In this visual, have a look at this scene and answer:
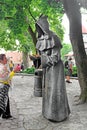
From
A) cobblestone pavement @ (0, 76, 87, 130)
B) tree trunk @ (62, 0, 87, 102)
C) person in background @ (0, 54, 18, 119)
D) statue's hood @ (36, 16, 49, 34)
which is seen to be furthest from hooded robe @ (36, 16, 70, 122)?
tree trunk @ (62, 0, 87, 102)

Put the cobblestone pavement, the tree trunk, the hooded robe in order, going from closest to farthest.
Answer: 1. the cobblestone pavement
2. the hooded robe
3. the tree trunk

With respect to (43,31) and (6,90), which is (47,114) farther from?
(43,31)

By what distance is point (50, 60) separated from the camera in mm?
6574

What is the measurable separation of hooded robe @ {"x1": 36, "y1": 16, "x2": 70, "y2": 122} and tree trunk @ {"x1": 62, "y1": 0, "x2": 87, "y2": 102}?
2726 millimetres

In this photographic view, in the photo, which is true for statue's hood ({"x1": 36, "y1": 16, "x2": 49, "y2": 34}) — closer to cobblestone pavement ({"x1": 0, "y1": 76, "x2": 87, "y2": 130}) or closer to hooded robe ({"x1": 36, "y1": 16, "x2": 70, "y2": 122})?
hooded robe ({"x1": 36, "y1": 16, "x2": 70, "y2": 122})

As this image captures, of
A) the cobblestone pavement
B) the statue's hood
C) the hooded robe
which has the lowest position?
the cobblestone pavement

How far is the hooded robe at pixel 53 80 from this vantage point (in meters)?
6.57

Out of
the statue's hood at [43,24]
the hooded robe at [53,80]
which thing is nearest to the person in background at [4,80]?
the hooded robe at [53,80]

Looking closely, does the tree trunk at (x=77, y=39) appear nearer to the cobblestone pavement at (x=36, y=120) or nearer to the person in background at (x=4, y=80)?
the cobblestone pavement at (x=36, y=120)

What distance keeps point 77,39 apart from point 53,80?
10.3 feet

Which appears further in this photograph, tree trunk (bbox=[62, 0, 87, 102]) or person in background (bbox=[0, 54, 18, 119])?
tree trunk (bbox=[62, 0, 87, 102])

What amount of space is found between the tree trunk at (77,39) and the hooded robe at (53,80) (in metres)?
2.73

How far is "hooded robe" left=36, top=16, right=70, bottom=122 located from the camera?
657 centimetres

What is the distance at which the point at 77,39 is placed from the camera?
9344mm
